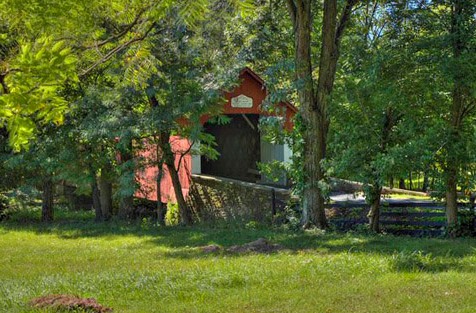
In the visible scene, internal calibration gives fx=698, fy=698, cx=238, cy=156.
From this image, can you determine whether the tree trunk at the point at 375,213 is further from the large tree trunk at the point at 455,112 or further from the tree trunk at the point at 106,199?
the tree trunk at the point at 106,199

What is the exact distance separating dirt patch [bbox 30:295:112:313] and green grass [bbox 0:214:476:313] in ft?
0.50

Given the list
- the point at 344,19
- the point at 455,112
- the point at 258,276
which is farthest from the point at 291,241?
the point at 344,19

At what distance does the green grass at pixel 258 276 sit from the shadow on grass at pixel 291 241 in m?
0.03

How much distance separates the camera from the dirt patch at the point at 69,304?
675 cm

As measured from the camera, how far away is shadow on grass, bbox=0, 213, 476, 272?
9.88 metres

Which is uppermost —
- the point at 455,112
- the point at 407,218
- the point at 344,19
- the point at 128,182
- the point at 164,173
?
the point at 344,19

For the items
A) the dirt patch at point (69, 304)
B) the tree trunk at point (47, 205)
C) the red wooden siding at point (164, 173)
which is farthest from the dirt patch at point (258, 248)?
the tree trunk at point (47, 205)

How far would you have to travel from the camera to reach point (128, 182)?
18.1 m

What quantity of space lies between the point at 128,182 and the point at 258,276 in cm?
1002

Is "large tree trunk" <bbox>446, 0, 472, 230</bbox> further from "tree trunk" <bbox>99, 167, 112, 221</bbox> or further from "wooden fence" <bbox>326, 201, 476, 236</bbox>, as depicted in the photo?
"tree trunk" <bbox>99, 167, 112, 221</bbox>

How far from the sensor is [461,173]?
14.7 m

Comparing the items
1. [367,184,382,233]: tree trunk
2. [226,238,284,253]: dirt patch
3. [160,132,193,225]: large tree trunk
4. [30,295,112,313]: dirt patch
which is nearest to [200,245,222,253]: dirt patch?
[226,238,284,253]: dirt patch

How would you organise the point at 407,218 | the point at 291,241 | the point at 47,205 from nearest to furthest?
the point at 291,241
the point at 407,218
the point at 47,205

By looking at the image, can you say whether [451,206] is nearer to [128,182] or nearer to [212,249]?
[212,249]
